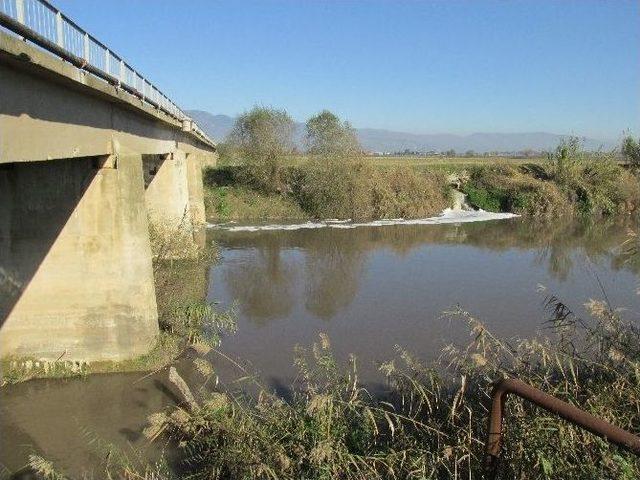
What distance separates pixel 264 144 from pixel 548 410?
124 feet

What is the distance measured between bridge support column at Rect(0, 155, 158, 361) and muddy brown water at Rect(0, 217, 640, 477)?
895 millimetres

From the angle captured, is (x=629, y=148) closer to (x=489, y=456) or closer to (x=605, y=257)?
(x=605, y=257)

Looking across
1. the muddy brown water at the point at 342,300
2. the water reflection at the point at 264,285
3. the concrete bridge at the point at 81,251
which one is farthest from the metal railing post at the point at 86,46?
the water reflection at the point at 264,285

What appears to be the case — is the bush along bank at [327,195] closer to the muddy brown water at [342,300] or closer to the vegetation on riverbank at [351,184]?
the vegetation on riverbank at [351,184]

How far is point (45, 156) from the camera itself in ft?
27.0

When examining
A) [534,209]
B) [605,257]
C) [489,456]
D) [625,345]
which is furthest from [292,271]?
[534,209]

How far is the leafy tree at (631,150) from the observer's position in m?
51.5

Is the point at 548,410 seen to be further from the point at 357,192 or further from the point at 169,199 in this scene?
the point at 357,192

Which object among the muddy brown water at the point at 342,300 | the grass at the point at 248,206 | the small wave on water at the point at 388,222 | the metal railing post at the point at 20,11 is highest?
the metal railing post at the point at 20,11

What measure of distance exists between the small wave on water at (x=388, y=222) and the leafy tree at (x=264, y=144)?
5299 mm

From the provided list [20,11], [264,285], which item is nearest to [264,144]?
[264,285]

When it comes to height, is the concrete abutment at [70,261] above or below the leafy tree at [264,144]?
below

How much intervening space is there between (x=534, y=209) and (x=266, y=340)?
3416cm

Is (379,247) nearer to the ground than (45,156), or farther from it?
nearer to the ground
